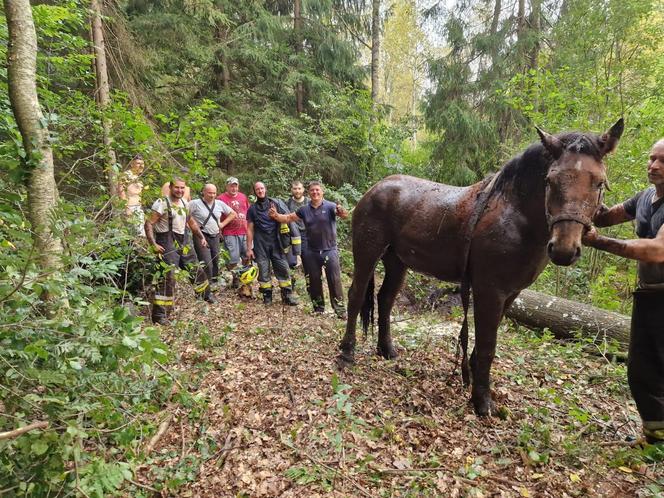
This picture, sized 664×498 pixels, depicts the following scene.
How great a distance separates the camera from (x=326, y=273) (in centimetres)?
652

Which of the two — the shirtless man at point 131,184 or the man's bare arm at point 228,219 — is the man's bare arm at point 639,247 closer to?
the shirtless man at point 131,184

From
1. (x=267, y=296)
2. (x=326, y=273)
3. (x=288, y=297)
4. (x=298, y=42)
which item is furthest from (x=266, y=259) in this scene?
(x=298, y=42)

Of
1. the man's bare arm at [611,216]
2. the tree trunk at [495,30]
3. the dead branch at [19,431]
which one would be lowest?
the dead branch at [19,431]

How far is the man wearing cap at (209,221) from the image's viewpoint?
22.5ft

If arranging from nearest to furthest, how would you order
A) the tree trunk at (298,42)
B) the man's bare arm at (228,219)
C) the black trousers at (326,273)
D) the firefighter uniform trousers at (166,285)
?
the firefighter uniform trousers at (166,285), the black trousers at (326,273), the man's bare arm at (228,219), the tree trunk at (298,42)

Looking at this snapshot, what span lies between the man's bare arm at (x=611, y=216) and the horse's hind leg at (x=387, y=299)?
2118 millimetres

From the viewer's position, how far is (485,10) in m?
13.7

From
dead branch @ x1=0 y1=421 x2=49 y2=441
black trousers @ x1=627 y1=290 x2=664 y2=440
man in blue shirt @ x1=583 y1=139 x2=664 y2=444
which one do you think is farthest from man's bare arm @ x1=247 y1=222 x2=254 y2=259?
black trousers @ x1=627 y1=290 x2=664 y2=440

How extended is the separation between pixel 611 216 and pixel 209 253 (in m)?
6.33

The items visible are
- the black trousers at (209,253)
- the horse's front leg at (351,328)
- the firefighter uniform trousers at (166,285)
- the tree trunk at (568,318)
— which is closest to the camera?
the horse's front leg at (351,328)

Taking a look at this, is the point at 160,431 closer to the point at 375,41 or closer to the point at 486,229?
the point at 486,229

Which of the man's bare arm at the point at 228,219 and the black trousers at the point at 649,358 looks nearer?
the black trousers at the point at 649,358

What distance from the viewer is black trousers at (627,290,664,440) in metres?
2.73

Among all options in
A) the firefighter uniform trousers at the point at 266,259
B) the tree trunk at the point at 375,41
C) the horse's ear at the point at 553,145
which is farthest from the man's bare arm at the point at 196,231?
the tree trunk at the point at 375,41
